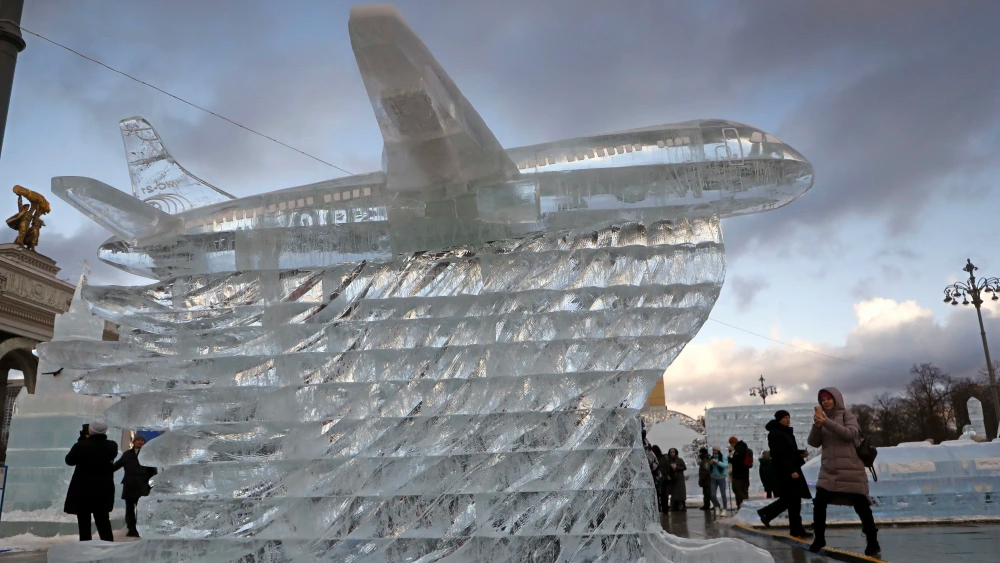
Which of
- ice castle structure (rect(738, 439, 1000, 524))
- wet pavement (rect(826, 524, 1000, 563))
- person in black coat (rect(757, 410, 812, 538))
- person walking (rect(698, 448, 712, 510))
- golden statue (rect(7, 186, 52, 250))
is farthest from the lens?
golden statue (rect(7, 186, 52, 250))

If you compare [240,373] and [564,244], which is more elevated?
[564,244]

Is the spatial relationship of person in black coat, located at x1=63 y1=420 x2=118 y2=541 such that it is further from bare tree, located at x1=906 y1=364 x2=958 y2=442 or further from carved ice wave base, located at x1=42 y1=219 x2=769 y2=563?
bare tree, located at x1=906 y1=364 x2=958 y2=442

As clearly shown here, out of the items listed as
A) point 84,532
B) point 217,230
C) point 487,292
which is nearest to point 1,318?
point 84,532

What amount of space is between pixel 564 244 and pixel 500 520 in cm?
152

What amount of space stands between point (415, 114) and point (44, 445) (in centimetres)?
865

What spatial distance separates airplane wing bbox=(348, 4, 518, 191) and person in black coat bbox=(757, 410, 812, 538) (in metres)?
4.46

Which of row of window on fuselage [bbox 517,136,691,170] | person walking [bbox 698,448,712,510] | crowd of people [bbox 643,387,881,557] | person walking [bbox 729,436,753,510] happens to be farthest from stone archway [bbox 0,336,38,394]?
row of window on fuselage [bbox 517,136,691,170]

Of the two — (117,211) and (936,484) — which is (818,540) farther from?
(117,211)

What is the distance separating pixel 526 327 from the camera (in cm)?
Result: 386

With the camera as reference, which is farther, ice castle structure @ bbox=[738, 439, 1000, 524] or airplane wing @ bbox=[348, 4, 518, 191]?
ice castle structure @ bbox=[738, 439, 1000, 524]

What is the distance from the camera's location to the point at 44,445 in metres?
9.30

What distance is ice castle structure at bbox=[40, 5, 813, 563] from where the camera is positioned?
3.69 metres

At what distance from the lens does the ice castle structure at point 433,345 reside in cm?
369

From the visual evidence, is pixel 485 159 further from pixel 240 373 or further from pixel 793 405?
pixel 793 405
